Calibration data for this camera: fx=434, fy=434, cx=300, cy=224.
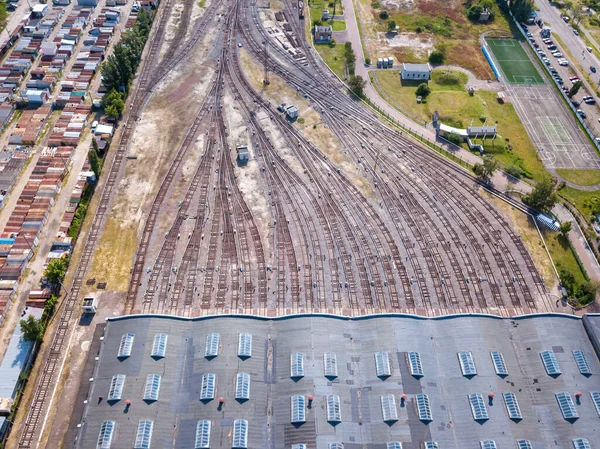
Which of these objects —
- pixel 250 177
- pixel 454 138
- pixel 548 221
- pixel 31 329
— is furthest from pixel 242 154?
pixel 548 221

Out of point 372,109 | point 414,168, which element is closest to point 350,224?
point 414,168

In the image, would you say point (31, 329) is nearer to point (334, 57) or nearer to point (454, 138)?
point (454, 138)

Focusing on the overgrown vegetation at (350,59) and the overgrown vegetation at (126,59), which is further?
the overgrown vegetation at (350,59)

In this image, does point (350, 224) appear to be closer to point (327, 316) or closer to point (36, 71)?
point (327, 316)

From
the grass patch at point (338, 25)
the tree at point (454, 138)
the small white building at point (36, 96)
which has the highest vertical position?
the grass patch at point (338, 25)

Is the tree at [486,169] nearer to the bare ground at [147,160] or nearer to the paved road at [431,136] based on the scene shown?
the paved road at [431,136]

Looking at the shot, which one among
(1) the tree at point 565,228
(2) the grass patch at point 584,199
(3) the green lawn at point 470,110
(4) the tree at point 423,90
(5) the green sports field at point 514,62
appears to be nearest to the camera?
(1) the tree at point 565,228

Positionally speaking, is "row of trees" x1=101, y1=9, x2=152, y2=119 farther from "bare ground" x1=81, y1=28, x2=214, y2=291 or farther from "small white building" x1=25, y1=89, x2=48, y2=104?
"small white building" x1=25, y1=89, x2=48, y2=104

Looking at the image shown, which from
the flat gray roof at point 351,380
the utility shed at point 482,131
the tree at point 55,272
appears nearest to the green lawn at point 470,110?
the utility shed at point 482,131
